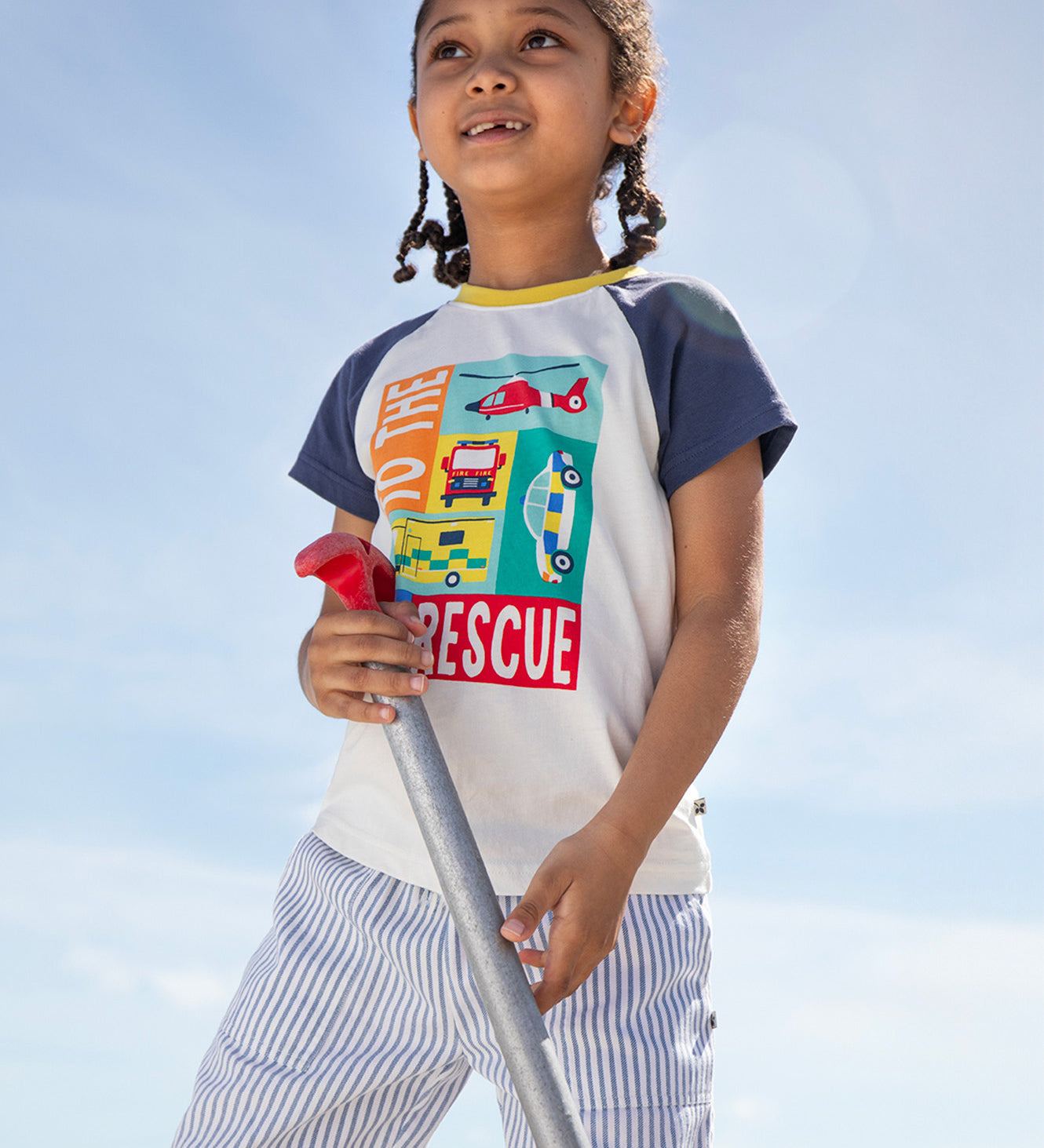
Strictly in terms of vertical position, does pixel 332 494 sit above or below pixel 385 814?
above

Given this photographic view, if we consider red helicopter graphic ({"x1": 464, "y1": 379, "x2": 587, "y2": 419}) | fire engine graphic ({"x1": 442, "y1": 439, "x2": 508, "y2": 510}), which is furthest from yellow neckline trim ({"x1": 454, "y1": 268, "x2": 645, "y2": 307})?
fire engine graphic ({"x1": 442, "y1": 439, "x2": 508, "y2": 510})

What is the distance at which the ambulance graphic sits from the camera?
171cm

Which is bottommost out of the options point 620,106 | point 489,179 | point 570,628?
point 570,628

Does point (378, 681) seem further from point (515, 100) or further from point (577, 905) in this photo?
point (515, 100)

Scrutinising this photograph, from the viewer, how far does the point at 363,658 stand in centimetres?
158

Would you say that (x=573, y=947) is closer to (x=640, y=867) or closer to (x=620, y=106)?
(x=640, y=867)

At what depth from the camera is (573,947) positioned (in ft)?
4.50

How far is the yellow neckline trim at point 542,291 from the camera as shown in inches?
79.0

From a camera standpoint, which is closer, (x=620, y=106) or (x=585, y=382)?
(x=585, y=382)

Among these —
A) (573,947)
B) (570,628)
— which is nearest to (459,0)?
(570,628)

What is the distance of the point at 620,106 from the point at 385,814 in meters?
1.41

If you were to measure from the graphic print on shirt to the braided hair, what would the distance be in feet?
1.52

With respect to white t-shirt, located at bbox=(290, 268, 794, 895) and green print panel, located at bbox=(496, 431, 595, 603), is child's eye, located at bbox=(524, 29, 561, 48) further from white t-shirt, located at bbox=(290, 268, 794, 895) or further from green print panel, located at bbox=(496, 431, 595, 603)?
green print panel, located at bbox=(496, 431, 595, 603)

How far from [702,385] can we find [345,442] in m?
0.71
